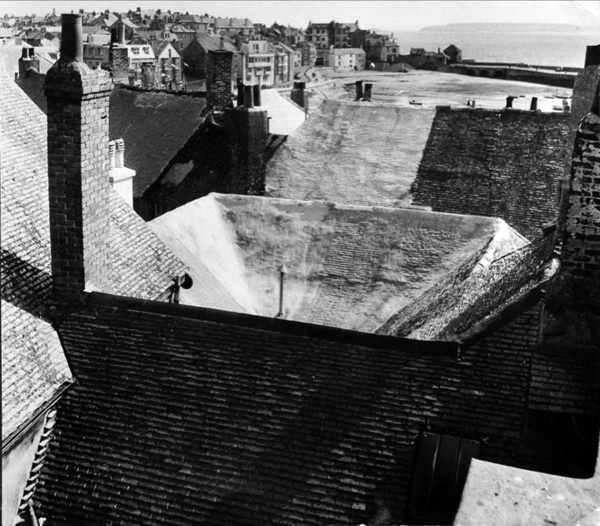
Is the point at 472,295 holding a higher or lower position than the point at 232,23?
lower

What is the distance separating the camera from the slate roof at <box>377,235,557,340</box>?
9.92 metres

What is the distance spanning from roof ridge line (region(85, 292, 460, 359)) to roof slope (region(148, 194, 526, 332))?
561cm

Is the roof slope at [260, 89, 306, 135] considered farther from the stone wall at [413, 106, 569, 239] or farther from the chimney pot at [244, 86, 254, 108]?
the stone wall at [413, 106, 569, 239]

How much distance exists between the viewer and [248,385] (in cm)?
905

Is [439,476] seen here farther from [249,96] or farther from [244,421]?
[249,96]

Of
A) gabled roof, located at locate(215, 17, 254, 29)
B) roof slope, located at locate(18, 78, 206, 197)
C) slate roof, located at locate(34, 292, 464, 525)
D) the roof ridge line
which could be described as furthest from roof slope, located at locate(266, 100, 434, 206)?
gabled roof, located at locate(215, 17, 254, 29)

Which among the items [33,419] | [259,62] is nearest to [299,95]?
[33,419]

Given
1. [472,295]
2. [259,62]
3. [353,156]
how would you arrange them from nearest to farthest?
1. [472,295]
2. [353,156]
3. [259,62]

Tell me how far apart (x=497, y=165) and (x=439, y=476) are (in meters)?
18.3

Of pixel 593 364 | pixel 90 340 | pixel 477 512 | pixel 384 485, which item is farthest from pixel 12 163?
pixel 477 512

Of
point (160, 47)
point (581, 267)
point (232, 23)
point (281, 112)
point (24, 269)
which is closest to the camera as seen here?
point (581, 267)

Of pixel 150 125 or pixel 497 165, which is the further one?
pixel 150 125

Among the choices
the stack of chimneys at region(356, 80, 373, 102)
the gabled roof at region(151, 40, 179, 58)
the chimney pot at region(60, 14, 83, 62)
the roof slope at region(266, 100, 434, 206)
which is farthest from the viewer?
the gabled roof at region(151, 40, 179, 58)

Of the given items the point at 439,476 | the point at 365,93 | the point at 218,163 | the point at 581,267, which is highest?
the point at 581,267
